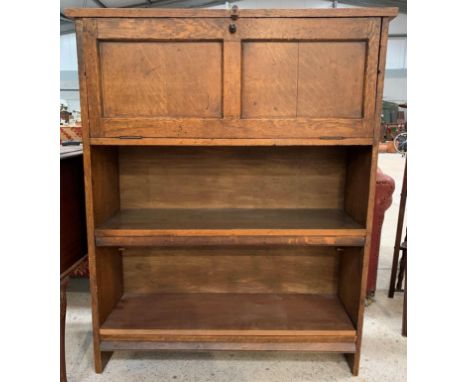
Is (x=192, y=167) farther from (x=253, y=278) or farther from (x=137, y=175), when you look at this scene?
(x=253, y=278)

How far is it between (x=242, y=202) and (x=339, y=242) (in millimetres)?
561

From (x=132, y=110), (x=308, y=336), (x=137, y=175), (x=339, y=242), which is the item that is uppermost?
(x=132, y=110)

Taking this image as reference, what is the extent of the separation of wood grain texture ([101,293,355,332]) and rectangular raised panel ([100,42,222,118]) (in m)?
0.95

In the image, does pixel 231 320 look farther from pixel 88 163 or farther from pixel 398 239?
pixel 398 239

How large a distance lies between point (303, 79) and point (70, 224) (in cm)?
120

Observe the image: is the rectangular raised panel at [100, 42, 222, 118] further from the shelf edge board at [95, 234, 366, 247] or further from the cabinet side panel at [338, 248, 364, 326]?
the cabinet side panel at [338, 248, 364, 326]

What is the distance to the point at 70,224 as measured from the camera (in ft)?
5.14

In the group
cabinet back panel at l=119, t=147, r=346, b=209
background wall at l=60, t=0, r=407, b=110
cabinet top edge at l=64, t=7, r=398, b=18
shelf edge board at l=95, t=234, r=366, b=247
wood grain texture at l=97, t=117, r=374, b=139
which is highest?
background wall at l=60, t=0, r=407, b=110

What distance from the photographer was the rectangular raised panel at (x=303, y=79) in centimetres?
136

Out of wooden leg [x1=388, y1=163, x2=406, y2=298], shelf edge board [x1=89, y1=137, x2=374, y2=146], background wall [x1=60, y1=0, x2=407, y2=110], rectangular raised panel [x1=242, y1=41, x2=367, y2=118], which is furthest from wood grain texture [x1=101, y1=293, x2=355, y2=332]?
background wall [x1=60, y1=0, x2=407, y2=110]

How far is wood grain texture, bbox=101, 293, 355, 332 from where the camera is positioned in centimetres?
157

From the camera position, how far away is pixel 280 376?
1.58 m

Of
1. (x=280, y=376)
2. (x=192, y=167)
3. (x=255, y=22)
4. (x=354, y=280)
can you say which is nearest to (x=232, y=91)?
(x=255, y=22)

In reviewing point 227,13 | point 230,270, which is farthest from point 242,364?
point 227,13
